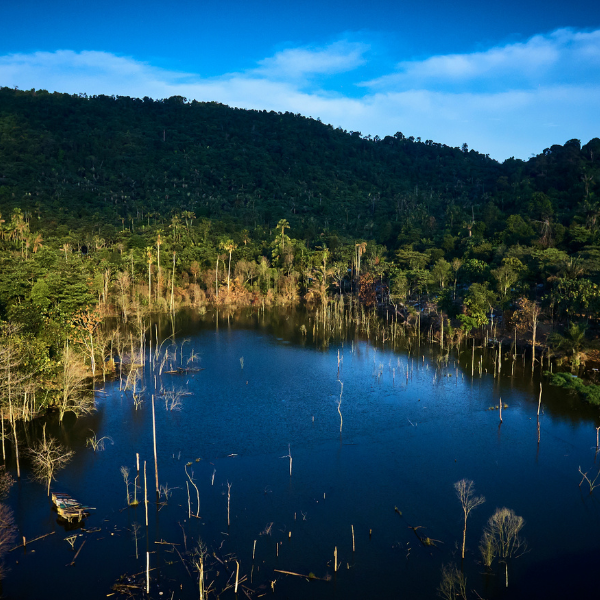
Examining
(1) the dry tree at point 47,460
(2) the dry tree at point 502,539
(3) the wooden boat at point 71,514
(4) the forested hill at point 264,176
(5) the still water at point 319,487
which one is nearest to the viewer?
(5) the still water at point 319,487

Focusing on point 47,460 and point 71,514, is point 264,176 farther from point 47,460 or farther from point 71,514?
point 71,514

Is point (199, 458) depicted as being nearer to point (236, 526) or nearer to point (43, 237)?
point (236, 526)

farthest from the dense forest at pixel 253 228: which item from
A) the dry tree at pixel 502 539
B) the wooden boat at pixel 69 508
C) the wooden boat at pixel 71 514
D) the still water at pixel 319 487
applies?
the dry tree at pixel 502 539

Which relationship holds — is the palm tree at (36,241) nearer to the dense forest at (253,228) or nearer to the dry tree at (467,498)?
the dense forest at (253,228)

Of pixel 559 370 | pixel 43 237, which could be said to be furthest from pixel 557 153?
pixel 43 237

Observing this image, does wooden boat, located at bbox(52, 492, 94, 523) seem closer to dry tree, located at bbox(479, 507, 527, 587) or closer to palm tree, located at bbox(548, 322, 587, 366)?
dry tree, located at bbox(479, 507, 527, 587)

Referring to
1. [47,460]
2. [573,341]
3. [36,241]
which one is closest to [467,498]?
[47,460]
